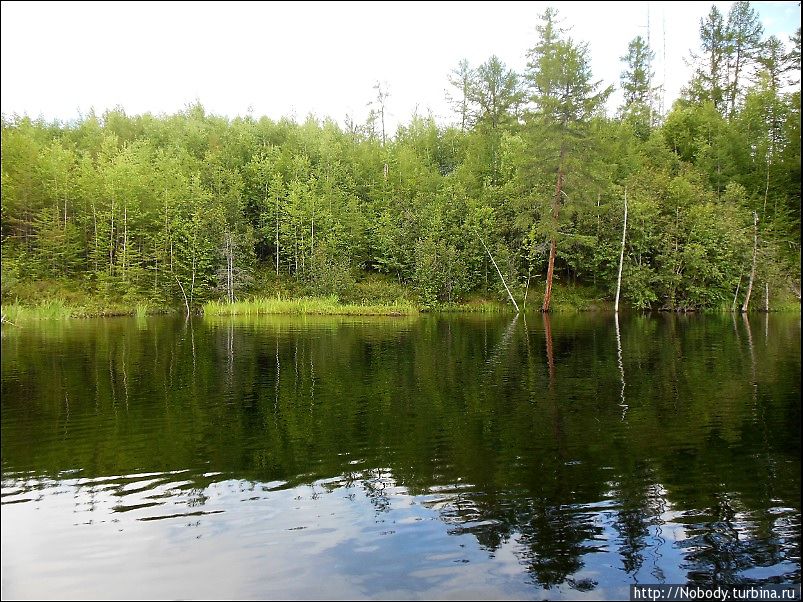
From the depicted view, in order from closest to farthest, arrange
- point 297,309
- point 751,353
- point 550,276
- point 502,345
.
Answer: point 751,353, point 502,345, point 297,309, point 550,276

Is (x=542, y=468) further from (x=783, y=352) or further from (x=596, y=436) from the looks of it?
(x=783, y=352)

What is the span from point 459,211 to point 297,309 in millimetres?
17704

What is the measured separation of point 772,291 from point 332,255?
3741cm

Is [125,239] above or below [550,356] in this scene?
above

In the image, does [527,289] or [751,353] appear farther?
[527,289]

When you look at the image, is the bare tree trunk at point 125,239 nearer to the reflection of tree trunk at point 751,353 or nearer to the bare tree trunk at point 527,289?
the bare tree trunk at point 527,289

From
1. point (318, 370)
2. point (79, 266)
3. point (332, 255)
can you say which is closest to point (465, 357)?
point (318, 370)

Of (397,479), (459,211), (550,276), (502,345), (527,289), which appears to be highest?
(459,211)

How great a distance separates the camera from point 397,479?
8.17 metres

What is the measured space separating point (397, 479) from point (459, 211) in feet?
151

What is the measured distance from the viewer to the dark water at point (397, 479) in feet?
18.4

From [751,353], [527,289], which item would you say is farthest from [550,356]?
[527,289]

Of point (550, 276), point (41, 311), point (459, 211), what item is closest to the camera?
point (41, 311)

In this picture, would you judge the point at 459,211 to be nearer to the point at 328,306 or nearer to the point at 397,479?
the point at 328,306
